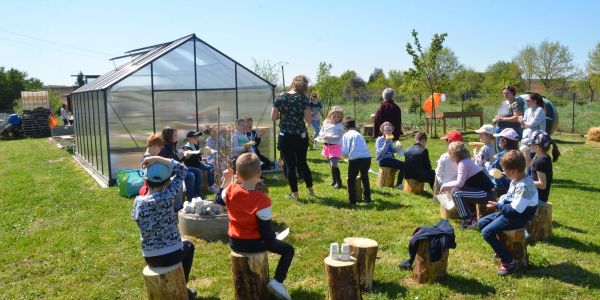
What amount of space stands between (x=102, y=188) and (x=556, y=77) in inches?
1931

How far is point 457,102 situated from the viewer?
115ft

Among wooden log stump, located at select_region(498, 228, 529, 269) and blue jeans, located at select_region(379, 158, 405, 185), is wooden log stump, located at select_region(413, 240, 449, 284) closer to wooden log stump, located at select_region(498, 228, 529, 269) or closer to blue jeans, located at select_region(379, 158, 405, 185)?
wooden log stump, located at select_region(498, 228, 529, 269)

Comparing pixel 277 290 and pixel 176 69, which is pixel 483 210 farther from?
pixel 176 69

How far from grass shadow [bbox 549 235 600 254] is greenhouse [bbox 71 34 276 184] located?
23.5ft

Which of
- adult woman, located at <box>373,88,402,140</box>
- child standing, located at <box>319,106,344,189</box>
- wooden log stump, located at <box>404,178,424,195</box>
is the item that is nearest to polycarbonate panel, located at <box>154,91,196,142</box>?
child standing, located at <box>319,106,344,189</box>

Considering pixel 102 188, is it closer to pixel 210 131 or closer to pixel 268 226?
pixel 210 131

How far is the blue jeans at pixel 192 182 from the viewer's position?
795 centimetres

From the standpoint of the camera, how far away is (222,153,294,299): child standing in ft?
13.6

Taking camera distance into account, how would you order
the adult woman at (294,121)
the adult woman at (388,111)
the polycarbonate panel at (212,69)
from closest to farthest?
the adult woman at (294,121) < the adult woman at (388,111) < the polycarbonate panel at (212,69)

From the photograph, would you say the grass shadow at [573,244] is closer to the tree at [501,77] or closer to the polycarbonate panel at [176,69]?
the polycarbonate panel at [176,69]

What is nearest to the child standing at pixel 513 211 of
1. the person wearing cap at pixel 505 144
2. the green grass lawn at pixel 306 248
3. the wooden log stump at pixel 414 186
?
the green grass lawn at pixel 306 248

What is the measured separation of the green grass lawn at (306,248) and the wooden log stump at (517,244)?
0.41ft

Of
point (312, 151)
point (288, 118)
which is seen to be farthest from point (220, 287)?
point (312, 151)

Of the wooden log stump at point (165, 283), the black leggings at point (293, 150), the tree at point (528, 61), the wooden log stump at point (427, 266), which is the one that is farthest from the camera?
the tree at point (528, 61)
